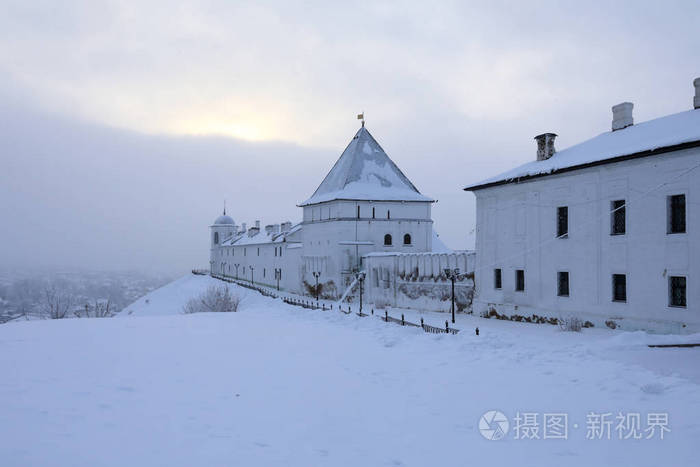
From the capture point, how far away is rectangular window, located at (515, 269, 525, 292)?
73.7ft

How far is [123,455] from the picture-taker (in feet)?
19.3

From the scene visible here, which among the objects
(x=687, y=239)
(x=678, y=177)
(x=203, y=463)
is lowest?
(x=203, y=463)

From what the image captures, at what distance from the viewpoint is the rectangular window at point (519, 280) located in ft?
73.7

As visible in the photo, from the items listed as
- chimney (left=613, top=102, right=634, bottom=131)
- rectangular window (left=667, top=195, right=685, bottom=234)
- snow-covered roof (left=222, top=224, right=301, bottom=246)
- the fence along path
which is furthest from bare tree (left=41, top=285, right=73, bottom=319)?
rectangular window (left=667, top=195, right=685, bottom=234)

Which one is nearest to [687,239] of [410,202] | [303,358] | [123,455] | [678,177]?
[678,177]

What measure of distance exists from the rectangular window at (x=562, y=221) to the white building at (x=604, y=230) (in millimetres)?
41

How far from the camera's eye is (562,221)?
67.5 ft

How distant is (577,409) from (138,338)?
38.5 feet

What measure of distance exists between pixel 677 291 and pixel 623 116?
8240mm

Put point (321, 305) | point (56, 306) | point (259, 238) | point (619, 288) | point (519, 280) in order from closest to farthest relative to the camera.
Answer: point (619, 288), point (519, 280), point (321, 305), point (56, 306), point (259, 238)

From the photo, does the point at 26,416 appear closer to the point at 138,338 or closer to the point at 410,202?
the point at 138,338

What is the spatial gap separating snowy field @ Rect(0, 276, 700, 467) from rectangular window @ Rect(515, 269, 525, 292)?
9.65 metres

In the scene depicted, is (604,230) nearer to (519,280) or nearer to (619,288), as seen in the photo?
(619,288)

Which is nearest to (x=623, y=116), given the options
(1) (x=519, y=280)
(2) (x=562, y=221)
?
(2) (x=562, y=221)
